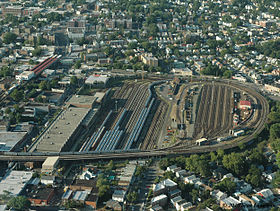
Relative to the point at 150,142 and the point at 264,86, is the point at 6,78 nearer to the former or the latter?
the point at 150,142

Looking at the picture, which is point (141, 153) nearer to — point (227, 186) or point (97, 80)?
point (227, 186)

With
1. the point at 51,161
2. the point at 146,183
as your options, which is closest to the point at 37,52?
the point at 51,161

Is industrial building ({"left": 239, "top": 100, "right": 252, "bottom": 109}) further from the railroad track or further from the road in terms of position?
the road

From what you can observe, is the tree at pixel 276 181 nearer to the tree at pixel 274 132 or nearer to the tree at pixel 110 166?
the tree at pixel 274 132

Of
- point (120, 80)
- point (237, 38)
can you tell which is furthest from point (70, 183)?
point (237, 38)

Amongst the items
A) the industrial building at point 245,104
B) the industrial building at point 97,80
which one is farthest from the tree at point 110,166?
the industrial building at point 97,80
